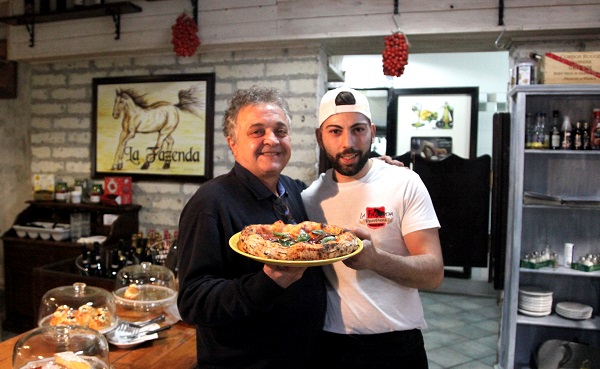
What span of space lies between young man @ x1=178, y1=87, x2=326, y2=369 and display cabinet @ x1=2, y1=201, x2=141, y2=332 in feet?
8.53

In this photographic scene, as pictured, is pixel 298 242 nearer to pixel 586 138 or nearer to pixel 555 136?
pixel 555 136

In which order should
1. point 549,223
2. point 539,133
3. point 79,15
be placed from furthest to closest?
1. point 79,15
2. point 549,223
3. point 539,133

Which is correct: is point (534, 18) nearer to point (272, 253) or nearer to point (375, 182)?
point (375, 182)

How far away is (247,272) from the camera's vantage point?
4.64ft

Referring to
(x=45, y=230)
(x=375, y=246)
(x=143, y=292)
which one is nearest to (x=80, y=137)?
(x=45, y=230)

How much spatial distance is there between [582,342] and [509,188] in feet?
3.97

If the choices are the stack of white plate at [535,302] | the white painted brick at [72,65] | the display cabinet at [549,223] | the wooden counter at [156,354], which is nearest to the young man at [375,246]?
the wooden counter at [156,354]

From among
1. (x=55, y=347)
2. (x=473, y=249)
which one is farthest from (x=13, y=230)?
(x=473, y=249)

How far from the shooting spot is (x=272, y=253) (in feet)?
3.78

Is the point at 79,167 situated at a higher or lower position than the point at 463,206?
higher

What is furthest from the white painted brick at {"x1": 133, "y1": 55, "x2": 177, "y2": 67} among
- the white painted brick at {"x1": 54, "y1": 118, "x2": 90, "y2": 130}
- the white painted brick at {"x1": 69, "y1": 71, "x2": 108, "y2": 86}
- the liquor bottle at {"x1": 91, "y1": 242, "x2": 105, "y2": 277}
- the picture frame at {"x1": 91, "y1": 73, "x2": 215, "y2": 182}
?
the liquor bottle at {"x1": 91, "y1": 242, "x2": 105, "y2": 277}

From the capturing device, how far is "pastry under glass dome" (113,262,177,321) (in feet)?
6.88

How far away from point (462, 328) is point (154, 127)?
3.24 meters

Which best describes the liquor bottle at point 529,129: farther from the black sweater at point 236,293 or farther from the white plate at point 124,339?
the white plate at point 124,339
